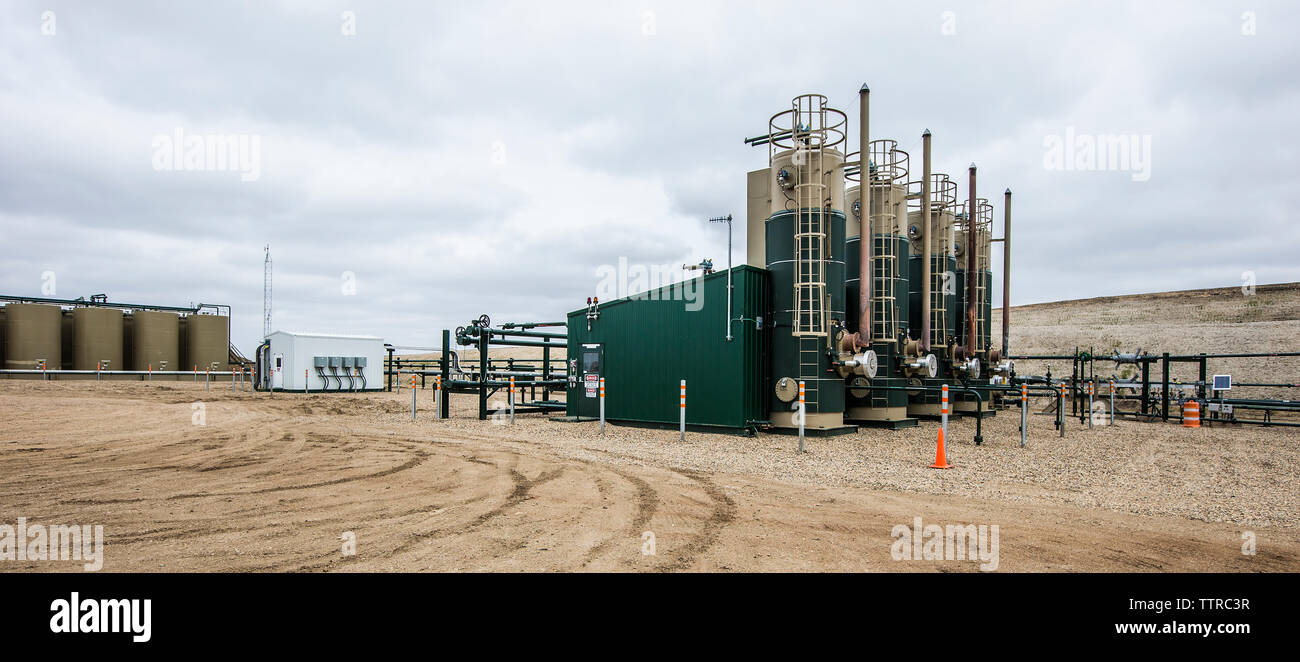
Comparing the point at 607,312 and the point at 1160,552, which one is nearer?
the point at 1160,552

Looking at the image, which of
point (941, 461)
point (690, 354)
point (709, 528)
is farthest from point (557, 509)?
point (690, 354)

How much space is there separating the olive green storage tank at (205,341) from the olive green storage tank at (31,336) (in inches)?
238

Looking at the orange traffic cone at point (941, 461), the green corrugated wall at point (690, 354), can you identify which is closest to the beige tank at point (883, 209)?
the green corrugated wall at point (690, 354)

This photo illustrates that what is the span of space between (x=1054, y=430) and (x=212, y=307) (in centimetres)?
4682

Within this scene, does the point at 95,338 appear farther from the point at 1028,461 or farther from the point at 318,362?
the point at 1028,461

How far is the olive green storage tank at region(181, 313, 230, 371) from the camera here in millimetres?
38719

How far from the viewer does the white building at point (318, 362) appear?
2803cm

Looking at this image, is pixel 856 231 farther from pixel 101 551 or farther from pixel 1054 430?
pixel 101 551

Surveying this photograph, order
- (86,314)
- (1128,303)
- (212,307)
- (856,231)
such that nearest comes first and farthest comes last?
(856,231) < (86,314) < (212,307) < (1128,303)

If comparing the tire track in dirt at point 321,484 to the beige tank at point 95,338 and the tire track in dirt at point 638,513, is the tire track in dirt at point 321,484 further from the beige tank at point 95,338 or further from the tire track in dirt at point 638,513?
the beige tank at point 95,338

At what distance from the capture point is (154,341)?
3647 cm
